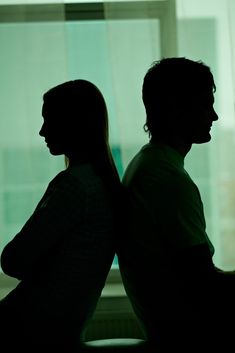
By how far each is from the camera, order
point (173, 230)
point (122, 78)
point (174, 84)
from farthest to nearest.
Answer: point (122, 78)
point (174, 84)
point (173, 230)

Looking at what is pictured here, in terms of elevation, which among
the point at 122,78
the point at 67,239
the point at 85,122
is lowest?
the point at 67,239

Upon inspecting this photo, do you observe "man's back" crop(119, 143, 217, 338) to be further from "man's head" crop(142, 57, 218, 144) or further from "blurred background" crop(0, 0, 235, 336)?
"blurred background" crop(0, 0, 235, 336)

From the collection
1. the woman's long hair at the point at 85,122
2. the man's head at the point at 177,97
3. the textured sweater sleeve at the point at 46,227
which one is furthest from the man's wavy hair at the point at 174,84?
the textured sweater sleeve at the point at 46,227

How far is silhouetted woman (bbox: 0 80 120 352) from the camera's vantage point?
3.78ft

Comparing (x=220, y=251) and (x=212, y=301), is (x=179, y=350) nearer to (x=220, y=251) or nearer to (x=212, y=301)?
(x=212, y=301)

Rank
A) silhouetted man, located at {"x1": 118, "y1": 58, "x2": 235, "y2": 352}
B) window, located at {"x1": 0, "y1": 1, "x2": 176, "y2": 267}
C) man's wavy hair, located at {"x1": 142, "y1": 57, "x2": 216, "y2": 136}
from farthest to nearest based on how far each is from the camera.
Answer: window, located at {"x1": 0, "y1": 1, "x2": 176, "y2": 267}, man's wavy hair, located at {"x1": 142, "y1": 57, "x2": 216, "y2": 136}, silhouetted man, located at {"x1": 118, "y1": 58, "x2": 235, "y2": 352}

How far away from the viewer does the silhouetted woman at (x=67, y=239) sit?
115 cm

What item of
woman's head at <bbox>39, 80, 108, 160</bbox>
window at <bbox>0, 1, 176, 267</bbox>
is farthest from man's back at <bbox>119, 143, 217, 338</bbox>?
window at <bbox>0, 1, 176, 267</bbox>

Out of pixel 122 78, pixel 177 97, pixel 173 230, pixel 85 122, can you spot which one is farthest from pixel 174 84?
pixel 122 78

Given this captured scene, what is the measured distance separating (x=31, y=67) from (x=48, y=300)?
1105 millimetres

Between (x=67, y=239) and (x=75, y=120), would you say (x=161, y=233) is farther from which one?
(x=75, y=120)

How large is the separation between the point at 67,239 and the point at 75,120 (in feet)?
0.92

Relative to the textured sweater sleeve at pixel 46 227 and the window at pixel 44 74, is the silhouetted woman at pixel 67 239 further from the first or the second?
the window at pixel 44 74

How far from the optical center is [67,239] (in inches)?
46.4
